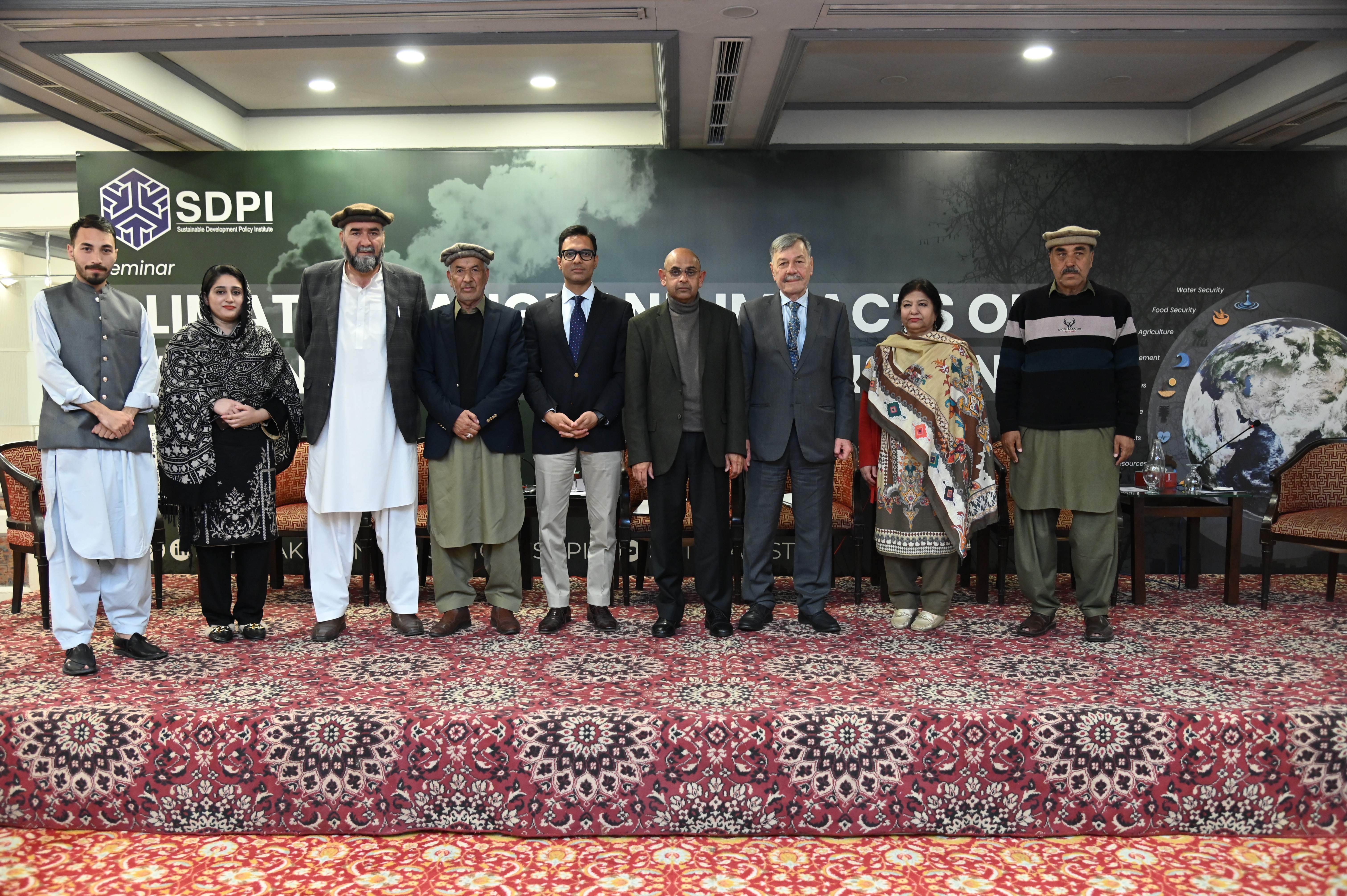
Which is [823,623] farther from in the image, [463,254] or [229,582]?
[229,582]

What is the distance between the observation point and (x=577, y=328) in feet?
13.2

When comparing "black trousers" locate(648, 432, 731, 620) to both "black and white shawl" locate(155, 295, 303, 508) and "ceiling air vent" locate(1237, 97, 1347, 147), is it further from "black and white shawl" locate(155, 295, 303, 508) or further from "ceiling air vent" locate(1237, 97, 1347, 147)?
"ceiling air vent" locate(1237, 97, 1347, 147)

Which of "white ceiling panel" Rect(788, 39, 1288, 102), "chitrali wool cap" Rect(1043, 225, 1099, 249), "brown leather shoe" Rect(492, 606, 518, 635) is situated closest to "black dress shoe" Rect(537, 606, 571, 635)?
"brown leather shoe" Rect(492, 606, 518, 635)

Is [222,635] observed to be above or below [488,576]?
below

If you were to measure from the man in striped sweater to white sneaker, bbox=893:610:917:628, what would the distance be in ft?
1.53

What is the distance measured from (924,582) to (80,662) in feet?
11.6

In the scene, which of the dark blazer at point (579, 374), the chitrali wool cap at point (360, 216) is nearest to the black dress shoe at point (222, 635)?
the dark blazer at point (579, 374)

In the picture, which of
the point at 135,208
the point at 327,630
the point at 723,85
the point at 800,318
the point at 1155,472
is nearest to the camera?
the point at 327,630

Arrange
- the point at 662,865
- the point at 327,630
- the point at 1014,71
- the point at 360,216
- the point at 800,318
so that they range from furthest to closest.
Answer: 1. the point at 1014,71
2. the point at 800,318
3. the point at 327,630
4. the point at 360,216
5. the point at 662,865

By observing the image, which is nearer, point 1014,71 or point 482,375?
point 482,375

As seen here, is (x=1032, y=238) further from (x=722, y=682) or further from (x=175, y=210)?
(x=175, y=210)

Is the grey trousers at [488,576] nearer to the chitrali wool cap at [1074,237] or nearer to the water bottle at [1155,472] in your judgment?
the chitrali wool cap at [1074,237]

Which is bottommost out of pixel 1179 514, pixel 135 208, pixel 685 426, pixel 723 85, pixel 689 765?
pixel 689 765

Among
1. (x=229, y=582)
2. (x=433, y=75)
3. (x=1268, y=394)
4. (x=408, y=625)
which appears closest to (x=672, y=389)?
(x=408, y=625)
